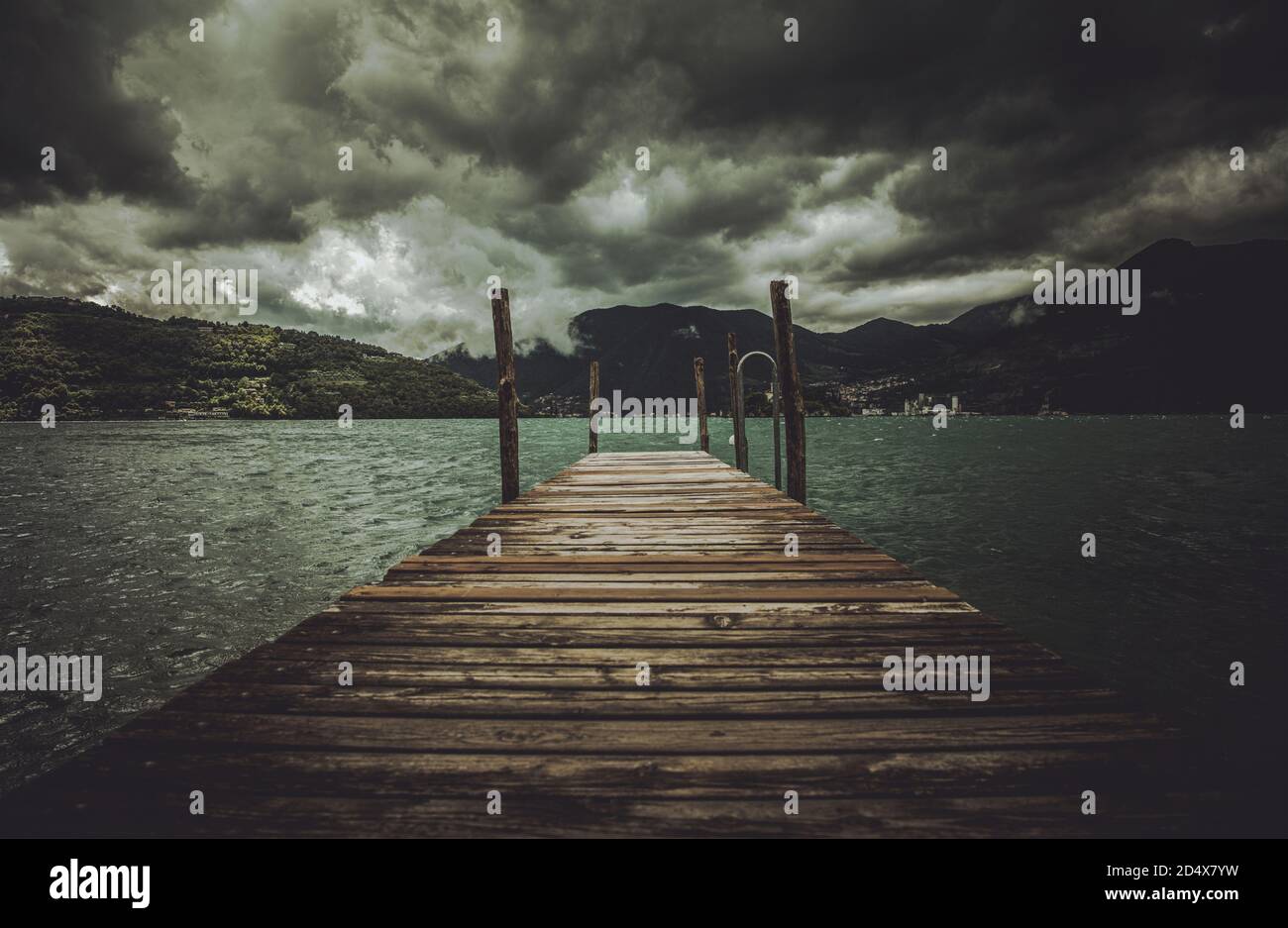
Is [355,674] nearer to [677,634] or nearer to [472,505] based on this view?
[677,634]

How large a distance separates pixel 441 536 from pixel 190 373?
148214 mm

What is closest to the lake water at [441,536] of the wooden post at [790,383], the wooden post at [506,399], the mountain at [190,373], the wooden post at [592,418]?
the wooden post at [506,399]

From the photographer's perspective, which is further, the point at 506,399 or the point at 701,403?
the point at 701,403

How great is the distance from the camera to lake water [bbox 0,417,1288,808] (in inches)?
270

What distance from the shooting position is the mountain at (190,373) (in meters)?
110

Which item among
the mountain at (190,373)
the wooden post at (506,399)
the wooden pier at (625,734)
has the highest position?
the mountain at (190,373)

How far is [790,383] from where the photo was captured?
1144cm

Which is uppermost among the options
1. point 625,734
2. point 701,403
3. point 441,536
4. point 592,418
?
point 701,403

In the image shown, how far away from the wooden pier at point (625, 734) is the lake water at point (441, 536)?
0.74 m

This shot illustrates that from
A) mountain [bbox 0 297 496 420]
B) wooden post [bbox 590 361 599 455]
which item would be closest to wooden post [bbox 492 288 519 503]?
wooden post [bbox 590 361 599 455]

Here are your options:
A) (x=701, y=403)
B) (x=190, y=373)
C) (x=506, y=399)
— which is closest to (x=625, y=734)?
(x=506, y=399)

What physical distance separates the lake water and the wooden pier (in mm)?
740

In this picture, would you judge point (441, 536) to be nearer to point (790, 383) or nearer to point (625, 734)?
point (790, 383)

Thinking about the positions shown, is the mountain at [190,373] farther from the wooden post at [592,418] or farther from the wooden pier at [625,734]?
the wooden pier at [625,734]
